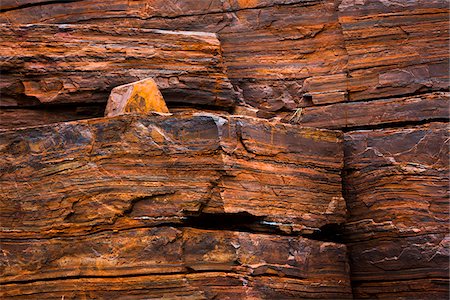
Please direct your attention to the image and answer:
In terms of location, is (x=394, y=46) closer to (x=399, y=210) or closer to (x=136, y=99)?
(x=399, y=210)

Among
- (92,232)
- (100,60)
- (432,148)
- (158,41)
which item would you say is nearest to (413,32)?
(432,148)

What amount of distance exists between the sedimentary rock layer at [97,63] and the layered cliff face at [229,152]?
0.05ft

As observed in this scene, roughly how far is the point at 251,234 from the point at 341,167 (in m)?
1.42

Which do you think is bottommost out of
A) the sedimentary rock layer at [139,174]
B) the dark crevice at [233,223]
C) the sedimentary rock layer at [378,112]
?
the dark crevice at [233,223]

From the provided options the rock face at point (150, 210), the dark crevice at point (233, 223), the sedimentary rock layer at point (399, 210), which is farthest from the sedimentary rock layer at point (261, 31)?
the dark crevice at point (233, 223)

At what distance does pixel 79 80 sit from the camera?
9367mm

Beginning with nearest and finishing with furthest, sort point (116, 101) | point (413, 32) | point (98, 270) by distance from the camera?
point (98, 270), point (116, 101), point (413, 32)

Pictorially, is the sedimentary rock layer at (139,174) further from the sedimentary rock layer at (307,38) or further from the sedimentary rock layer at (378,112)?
the sedimentary rock layer at (307,38)

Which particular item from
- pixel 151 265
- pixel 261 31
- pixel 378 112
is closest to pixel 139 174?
pixel 151 265

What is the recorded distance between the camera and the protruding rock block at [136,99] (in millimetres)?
8875

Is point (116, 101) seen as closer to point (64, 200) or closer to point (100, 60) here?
point (100, 60)

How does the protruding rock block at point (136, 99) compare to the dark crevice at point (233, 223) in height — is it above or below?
above

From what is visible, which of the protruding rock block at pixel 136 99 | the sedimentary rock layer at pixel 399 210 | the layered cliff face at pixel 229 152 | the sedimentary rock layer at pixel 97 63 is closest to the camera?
the layered cliff face at pixel 229 152

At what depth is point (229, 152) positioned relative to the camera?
27.7 ft
